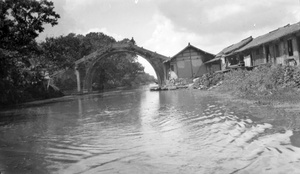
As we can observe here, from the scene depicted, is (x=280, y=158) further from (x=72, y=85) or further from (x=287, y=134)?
(x=72, y=85)

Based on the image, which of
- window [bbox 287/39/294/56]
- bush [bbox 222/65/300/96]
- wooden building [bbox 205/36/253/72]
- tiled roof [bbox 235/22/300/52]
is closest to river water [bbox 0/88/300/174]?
bush [bbox 222/65/300/96]

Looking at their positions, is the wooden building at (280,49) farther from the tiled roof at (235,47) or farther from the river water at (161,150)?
the river water at (161,150)

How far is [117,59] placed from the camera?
6016 centimetres

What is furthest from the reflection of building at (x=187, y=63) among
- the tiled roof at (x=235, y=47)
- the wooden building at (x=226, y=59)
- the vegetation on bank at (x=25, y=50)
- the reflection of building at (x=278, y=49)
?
the vegetation on bank at (x=25, y=50)

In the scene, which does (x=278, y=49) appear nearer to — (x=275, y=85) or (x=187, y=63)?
(x=275, y=85)

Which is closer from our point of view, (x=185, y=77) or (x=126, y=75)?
(x=185, y=77)

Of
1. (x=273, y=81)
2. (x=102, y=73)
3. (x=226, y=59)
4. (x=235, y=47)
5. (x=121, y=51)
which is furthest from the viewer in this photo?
(x=102, y=73)

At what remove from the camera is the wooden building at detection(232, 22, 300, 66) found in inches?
787

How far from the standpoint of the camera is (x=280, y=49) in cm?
2239

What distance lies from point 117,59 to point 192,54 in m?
23.9

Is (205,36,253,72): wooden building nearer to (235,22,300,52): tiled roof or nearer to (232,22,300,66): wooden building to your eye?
(232,22,300,66): wooden building

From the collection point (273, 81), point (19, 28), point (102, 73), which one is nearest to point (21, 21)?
point (19, 28)

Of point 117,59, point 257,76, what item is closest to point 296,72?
point 257,76

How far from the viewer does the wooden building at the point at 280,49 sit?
20000 millimetres
